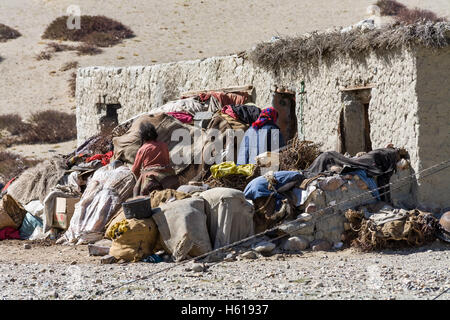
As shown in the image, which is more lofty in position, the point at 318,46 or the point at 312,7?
the point at 312,7

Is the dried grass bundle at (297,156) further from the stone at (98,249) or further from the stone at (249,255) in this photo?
the stone at (98,249)

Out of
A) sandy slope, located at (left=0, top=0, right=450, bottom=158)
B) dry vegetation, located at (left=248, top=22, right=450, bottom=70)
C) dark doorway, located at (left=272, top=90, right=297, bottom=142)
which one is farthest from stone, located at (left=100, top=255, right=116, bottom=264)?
sandy slope, located at (left=0, top=0, right=450, bottom=158)

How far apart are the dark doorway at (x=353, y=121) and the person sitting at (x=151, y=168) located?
8.13ft

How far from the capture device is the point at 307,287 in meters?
6.03

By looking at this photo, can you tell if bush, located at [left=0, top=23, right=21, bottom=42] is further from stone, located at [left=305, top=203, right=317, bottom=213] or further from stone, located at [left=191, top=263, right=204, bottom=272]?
stone, located at [left=191, top=263, right=204, bottom=272]

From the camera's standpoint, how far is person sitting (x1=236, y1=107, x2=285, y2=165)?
9242mm

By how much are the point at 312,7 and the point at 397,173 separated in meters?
29.4

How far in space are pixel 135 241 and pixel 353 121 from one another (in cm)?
377

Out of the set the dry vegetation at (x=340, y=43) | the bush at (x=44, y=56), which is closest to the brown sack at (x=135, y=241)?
the dry vegetation at (x=340, y=43)

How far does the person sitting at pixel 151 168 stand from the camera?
8.77 meters

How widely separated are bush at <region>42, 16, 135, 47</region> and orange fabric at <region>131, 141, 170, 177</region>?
22.1 metres

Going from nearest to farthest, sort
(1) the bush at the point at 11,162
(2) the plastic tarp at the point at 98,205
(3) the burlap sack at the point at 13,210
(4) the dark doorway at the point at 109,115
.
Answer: (2) the plastic tarp at the point at 98,205 → (3) the burlap sack at the point at 13,210 → (4) the dark doorway at the point at 109,115 → (1) the bush at the point at 11,162
